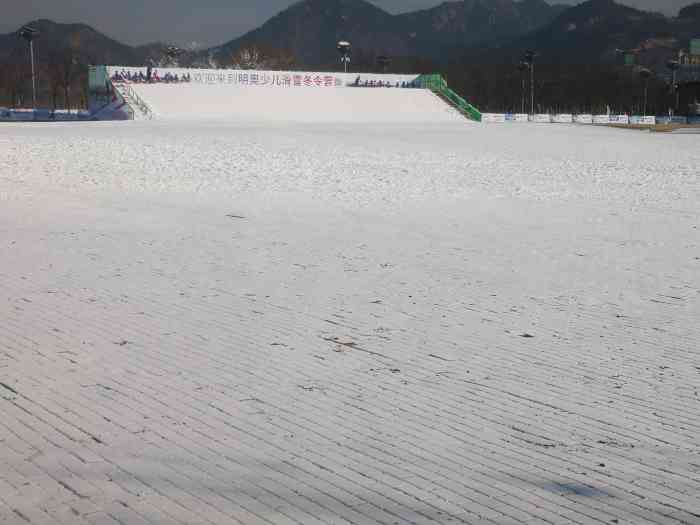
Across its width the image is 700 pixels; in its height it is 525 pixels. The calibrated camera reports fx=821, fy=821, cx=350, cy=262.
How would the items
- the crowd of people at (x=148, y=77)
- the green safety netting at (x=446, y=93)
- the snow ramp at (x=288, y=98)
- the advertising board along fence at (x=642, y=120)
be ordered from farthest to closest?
the advertising board along fence at (x=642, y=120), the green safety netting at (x=446, y=93), the crowd of people at (x=148, y=77), the snow ramp at (x=288, y=98)

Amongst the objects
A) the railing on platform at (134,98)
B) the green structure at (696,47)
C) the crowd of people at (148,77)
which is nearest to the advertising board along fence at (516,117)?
the crowd of people at (148,77)

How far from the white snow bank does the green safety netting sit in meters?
1.31

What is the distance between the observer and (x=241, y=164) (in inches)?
869

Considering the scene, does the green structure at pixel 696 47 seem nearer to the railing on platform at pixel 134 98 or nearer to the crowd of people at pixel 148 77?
the crowd of people at pixel 148 77

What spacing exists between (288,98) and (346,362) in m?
59.0

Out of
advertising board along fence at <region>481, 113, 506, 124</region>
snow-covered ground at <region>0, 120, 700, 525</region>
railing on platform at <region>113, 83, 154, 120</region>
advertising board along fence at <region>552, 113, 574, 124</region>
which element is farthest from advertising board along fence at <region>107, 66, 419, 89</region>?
snow-covered ground at <region>0, 120, 700, 525</region>

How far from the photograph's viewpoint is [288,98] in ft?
209

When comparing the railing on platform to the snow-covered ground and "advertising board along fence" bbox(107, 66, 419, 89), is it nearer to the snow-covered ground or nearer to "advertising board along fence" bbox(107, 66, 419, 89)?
"advertising board along fence" bbox(107, 66, 419, 89)

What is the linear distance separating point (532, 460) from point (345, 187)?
13924mm

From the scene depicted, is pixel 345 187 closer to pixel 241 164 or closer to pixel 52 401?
pixel 241 164

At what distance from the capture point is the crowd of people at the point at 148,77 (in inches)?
2397

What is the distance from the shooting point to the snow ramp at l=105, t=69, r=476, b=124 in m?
56.4

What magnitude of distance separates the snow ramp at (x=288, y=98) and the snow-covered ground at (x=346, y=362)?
1585 inches

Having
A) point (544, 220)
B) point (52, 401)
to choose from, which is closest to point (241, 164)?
point (544, 220)
